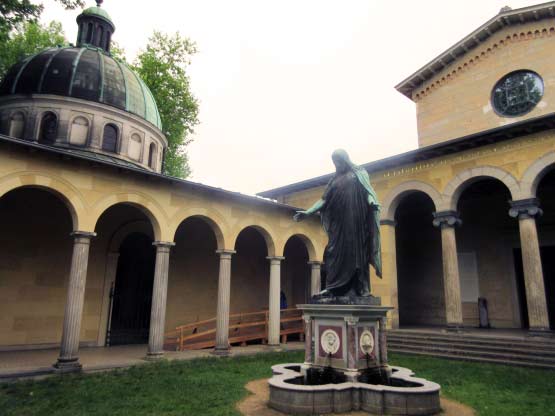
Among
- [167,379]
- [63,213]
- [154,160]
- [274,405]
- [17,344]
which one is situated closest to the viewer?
[274,405]

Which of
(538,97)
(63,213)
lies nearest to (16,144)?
(63,213)

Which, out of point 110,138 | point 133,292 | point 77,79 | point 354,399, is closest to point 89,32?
point 77,79

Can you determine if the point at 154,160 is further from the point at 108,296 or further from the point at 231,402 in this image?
the point at 231,402

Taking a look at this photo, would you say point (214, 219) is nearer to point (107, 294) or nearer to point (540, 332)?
point (107, 294)

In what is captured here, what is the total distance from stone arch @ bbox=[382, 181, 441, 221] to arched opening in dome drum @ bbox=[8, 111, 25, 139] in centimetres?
1427

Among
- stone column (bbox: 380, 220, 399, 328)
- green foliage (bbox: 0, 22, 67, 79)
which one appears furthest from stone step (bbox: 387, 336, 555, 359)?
green foliage (bbox: 0, 22, 67, 79)

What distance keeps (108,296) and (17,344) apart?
2.71m

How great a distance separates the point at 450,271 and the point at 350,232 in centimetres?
787

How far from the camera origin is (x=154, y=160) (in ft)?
60.8

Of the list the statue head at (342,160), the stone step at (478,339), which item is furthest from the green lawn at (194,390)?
the statue head at (342,160)

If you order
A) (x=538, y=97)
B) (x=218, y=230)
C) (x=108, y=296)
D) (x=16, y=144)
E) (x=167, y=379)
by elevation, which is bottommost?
(x=167, y=379)

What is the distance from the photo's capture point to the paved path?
840 cm

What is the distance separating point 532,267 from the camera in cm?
1149

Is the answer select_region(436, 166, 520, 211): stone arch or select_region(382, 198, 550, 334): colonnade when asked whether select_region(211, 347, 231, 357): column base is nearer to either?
select_region(382, 198, 550, 334): colonnade
